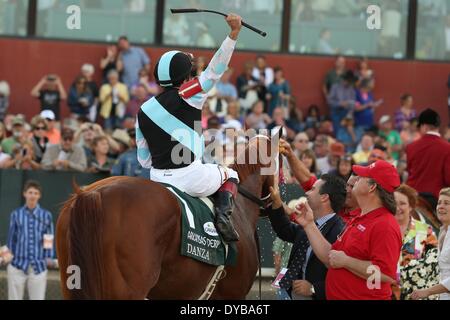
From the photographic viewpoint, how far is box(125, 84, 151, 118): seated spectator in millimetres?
15159

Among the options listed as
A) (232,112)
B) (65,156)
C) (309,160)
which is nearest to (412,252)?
(309,160)

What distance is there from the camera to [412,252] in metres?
8.80

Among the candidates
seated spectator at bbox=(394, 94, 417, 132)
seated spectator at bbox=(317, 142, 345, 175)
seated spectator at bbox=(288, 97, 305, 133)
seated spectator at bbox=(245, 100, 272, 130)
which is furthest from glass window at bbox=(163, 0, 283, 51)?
seated spectator at bbox=(317, 142, 345, 175)

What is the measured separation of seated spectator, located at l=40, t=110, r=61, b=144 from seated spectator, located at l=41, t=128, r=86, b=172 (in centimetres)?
64

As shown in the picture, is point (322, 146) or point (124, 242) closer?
point (124, 242)

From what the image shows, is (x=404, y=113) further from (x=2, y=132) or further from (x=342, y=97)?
(x=2, y=132)

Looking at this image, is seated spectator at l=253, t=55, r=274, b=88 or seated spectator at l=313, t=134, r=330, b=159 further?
seated spectator at l=253, t=55, r=274, b=88

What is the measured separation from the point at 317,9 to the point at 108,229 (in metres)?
11.4

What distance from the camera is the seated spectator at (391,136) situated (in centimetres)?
1496

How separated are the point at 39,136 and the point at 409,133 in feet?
18.2

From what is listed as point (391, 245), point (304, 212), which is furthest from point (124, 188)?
point (391, 245)

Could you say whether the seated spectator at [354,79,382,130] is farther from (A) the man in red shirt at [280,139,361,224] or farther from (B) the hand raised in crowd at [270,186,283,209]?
(B) the hand raised in crowd at [270,186,283,209]

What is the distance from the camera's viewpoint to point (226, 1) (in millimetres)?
16641

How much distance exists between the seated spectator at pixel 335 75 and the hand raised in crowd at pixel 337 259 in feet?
34.1
